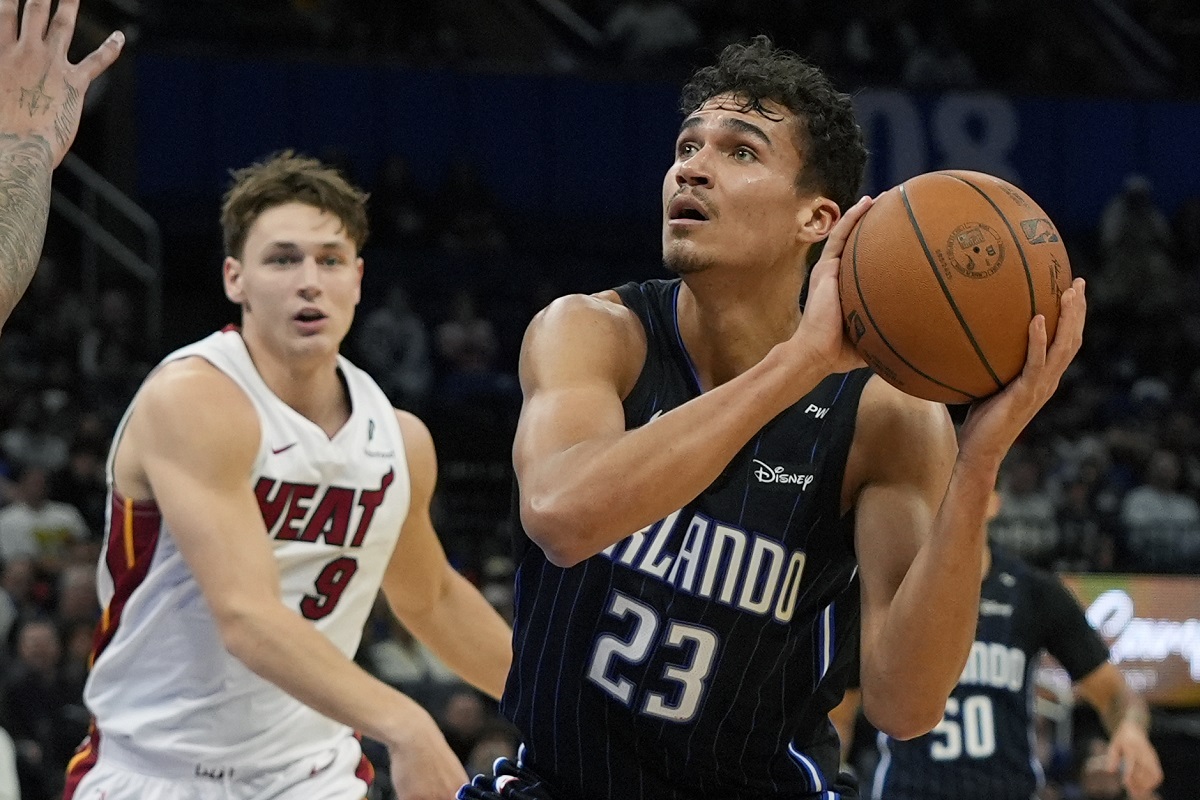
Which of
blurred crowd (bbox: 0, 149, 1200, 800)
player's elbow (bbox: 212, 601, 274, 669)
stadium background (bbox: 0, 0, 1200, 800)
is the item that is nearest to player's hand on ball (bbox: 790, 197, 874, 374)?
player's elbow (bbox: 212, 601, 274, 669)

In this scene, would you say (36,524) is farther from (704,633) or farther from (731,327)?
(704,633)

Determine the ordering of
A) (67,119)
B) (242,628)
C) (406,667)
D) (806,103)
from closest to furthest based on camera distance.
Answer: (67,119), (806,103), (242,628), (406,667)

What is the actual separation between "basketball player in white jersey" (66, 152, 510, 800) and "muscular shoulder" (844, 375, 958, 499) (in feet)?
4.00

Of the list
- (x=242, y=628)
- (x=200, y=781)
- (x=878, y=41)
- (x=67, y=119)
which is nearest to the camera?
(x=67, y=119)

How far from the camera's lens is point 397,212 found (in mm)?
15086

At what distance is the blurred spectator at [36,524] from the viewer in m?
10.1

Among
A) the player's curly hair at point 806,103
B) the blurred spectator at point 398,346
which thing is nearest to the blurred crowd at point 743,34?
Result: the blurred spectator at point 398,346

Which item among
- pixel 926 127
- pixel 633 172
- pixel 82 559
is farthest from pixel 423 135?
pixel 82 559

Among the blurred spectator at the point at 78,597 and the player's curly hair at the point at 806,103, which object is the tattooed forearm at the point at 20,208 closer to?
the player's curly hair at the point at 806,103

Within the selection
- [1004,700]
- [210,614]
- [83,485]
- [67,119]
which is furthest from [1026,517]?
[67,119]

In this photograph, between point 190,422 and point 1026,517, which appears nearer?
point 190,422

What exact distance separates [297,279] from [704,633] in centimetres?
182

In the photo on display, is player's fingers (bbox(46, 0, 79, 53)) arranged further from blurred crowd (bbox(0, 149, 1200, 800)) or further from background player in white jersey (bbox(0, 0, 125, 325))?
blurred crowd (bbox(0, 149, 1200, 800))

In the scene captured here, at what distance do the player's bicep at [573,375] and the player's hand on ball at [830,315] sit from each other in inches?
16.6
